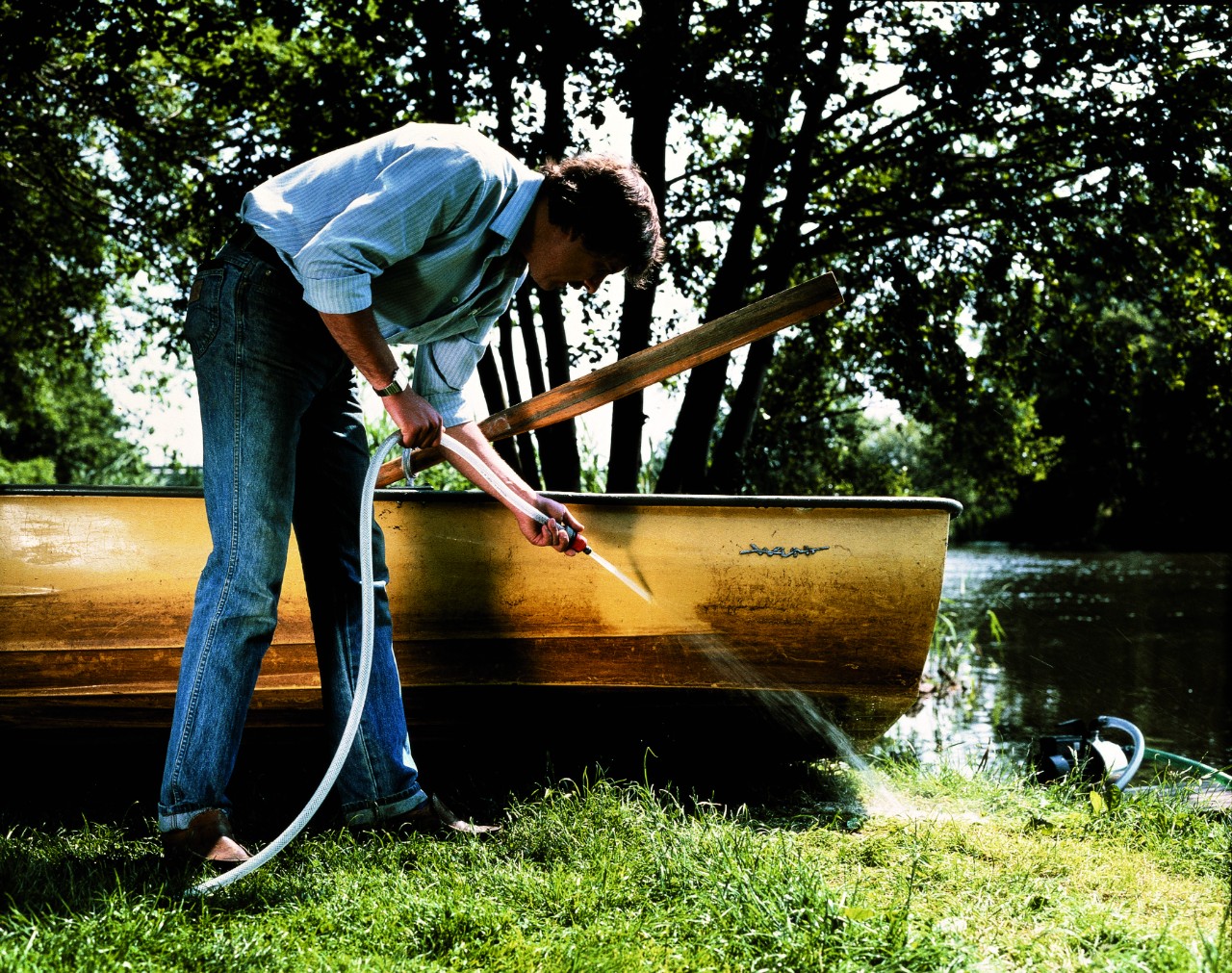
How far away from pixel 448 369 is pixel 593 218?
620mm

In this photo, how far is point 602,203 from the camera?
2355mm

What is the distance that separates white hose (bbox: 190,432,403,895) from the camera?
204cm

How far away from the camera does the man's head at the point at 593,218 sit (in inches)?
92.7

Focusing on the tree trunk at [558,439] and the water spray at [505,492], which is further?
the tree trunk at [558,439]

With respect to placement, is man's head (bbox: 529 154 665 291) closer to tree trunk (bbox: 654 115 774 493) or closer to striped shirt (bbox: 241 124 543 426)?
striped shirt (bbox: 241 124 543 426)

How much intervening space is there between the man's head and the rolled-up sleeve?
365 mm

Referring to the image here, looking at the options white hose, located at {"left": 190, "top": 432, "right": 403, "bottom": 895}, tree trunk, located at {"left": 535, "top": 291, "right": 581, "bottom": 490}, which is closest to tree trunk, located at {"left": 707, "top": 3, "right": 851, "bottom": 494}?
tree trunk, located at {"left": 535, "top": 291, "right": 581, "bottom": 490}

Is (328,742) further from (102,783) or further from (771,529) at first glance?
(771,529)

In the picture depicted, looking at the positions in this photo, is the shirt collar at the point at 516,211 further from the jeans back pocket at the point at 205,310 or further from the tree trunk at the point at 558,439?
the tree trunk at the point at 558,439

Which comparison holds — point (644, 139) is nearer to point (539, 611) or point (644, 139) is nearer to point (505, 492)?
point (539, 611)

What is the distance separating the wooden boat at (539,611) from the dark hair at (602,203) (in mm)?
1007

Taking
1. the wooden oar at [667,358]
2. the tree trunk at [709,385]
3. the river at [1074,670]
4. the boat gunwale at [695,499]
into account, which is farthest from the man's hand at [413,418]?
the tree trunk at [709,385]

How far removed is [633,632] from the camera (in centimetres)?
332

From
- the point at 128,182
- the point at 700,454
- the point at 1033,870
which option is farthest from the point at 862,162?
the point at 128,182
